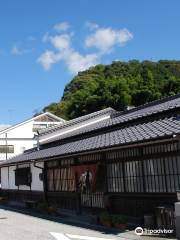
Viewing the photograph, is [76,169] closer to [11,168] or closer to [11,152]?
[11,168]

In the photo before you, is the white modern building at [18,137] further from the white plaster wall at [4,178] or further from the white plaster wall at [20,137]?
the white plaster wall at [4,178]

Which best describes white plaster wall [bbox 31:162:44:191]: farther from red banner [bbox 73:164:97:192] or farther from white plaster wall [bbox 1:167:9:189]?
white plaster wall [bbox 1:167:9:189]

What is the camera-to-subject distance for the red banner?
16.9 meters

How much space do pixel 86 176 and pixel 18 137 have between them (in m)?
39.6

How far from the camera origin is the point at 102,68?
8225 cm

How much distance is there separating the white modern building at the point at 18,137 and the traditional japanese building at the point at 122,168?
98.9 ft

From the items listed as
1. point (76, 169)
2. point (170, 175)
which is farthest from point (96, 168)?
point (170, 175)

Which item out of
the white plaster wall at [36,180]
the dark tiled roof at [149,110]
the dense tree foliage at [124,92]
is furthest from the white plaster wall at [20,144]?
the dark tiled roof at [149,110]

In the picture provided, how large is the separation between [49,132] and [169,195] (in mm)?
18631

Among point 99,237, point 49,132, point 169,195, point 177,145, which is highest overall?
point 49,132

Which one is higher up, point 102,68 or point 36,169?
point 102,68

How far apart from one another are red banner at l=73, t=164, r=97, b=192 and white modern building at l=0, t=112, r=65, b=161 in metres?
35.8

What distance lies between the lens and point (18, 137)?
184 feet

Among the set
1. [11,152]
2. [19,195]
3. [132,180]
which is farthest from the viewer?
[11,152]
